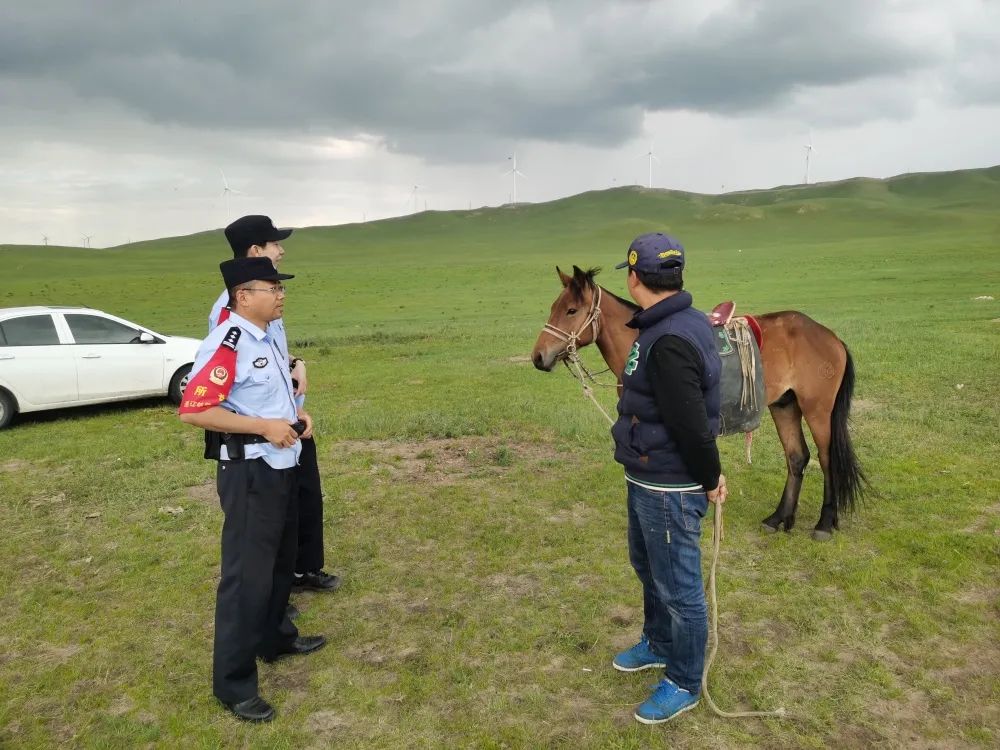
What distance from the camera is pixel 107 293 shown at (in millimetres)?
42469

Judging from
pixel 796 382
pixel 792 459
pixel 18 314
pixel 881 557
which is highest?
pixel 18 314

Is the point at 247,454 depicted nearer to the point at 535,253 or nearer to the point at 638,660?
the point at 638,660

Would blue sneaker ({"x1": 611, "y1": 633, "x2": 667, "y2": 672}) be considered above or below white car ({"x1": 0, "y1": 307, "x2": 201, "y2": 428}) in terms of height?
below

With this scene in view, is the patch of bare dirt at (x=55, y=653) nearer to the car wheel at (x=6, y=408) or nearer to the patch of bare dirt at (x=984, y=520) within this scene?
the patch of bare dirt at (x=984, y=520)

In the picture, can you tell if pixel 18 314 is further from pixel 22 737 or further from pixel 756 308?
pixel 756 308

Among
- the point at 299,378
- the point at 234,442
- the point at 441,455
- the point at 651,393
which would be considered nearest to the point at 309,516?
the point at 299,378

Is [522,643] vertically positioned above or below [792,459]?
below

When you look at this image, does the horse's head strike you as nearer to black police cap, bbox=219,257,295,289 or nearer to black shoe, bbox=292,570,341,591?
black shoe, bbox=292,570,341,591

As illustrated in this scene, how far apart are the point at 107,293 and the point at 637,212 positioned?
379 ft

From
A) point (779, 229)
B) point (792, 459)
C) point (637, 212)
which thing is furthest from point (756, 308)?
point (637, 212)

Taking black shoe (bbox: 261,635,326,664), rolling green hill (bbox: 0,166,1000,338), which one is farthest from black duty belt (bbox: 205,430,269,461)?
rolling green hill (bbox: 0,166,1000,338)

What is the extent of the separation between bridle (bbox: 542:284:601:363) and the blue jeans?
2.14 m

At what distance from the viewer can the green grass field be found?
3703 mm

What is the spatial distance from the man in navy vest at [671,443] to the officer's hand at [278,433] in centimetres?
174
